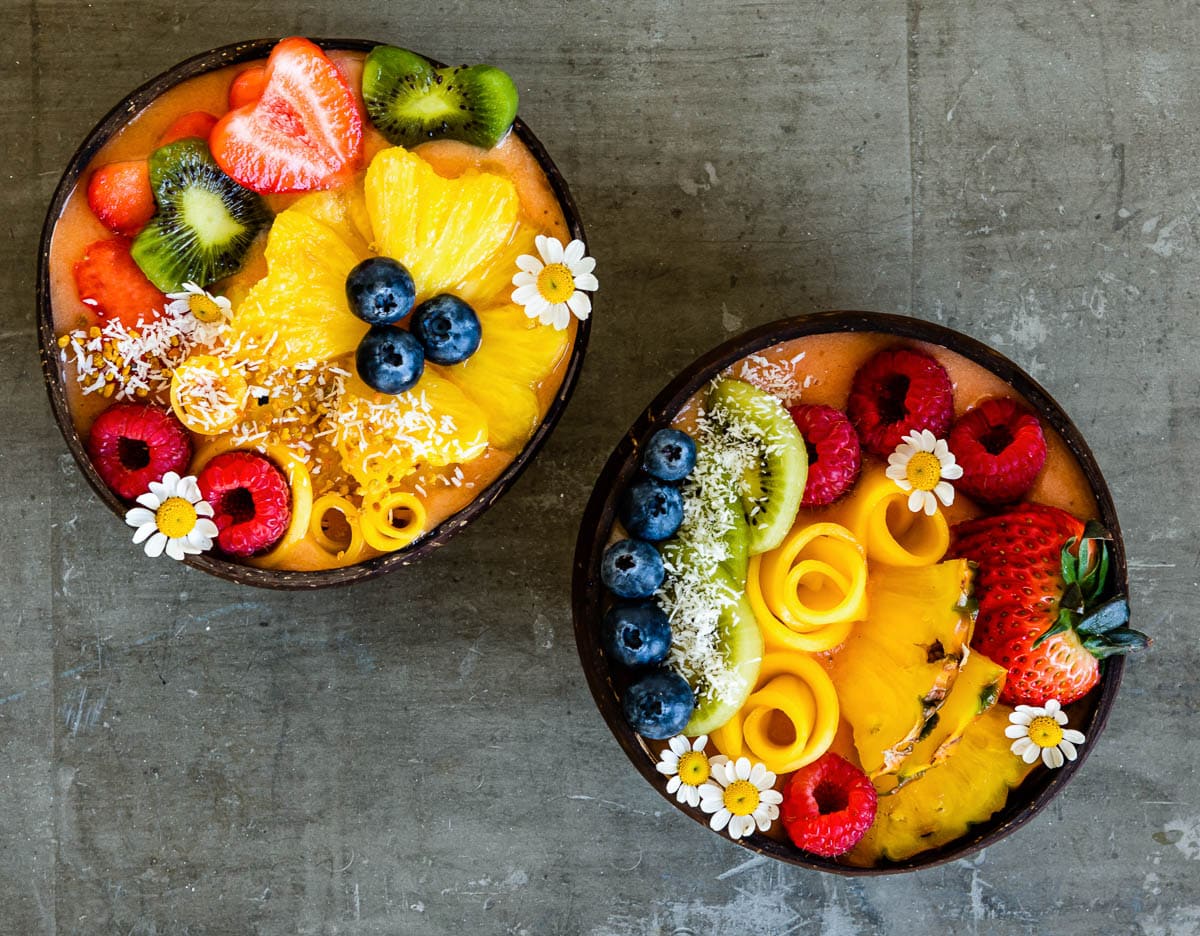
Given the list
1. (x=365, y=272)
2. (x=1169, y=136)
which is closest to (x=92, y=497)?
(x=365, y=272)

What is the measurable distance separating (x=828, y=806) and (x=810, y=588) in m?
0.41

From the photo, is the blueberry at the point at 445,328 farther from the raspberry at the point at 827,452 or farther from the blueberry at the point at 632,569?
the raspberry at the point at 827,452

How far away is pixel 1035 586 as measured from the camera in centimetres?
180

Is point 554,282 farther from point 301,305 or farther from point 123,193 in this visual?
point 123,193

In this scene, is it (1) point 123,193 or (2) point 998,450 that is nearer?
(1) point 123,193

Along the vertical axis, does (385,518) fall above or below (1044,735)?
above

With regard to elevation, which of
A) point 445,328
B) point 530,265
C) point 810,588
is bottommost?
point 810,588

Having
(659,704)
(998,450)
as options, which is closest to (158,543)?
(659,704)

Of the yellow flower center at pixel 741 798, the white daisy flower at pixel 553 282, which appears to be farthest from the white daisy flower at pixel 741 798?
the white daisy flower at pixel 553 282

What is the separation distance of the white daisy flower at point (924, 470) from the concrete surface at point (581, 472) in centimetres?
66

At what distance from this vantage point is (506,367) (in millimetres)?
1827

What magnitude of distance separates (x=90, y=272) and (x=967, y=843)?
195 cm

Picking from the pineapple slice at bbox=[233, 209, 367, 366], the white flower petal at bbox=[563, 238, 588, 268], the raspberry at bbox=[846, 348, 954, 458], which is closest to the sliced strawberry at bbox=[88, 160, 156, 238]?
the pineapple slice at bbox=[233, 209, 367, 366]

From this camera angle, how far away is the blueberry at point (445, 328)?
5.53 ft
